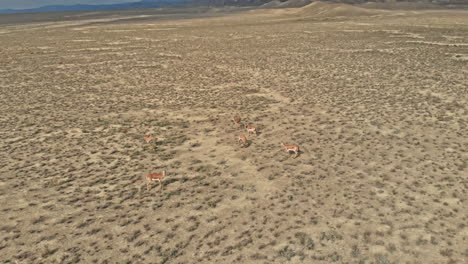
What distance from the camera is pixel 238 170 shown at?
12.5 meters

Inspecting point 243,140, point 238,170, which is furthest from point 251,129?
point 238,170

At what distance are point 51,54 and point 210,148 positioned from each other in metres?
38.7

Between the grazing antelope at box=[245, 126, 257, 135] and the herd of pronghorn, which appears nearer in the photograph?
the herd of pronghorn

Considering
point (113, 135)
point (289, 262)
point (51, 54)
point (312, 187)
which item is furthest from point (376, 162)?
point (51, 54)

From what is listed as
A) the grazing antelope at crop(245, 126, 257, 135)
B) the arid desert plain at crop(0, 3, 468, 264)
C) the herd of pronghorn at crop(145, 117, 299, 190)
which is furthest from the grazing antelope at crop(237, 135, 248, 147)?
the grazing antelope at crop(245, 126, 257, 135)

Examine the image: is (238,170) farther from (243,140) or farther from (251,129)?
(251,129)

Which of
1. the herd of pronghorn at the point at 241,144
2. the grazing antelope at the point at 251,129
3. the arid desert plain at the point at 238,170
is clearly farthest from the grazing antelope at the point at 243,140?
the grazing antelope at the point at 251,129

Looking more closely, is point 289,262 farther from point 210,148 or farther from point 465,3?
point 465,3

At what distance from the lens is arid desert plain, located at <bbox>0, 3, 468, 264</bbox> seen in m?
8.59

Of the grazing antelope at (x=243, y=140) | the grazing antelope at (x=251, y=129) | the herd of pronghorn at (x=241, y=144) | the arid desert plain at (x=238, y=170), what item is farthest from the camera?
the grazing antelope at (x=251, y=129)

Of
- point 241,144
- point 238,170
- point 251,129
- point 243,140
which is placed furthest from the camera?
point 251,129

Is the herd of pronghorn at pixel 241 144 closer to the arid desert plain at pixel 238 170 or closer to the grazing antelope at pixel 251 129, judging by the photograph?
the grazing antelope at pixel 251 129

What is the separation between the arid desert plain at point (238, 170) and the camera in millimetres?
8594

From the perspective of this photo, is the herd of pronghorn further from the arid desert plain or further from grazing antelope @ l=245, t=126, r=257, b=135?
the arid desert plain
